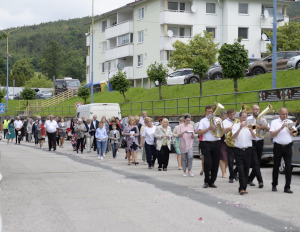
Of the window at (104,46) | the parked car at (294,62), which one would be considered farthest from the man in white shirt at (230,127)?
the window at (104,46)

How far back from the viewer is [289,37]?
5822 centimetres

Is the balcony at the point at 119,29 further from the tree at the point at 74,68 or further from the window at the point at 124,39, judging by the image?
the tree at the point at 74,68

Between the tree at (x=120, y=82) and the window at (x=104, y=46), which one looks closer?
the tree at (x=120, y=82)

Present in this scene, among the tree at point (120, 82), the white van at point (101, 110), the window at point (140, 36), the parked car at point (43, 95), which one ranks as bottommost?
the white van at point (101, 110)

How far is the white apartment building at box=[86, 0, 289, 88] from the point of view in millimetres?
63169

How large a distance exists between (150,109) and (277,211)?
31.7 m

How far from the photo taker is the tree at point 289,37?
57.3m

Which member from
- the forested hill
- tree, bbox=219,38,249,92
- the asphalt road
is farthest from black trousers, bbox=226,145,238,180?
the forested hill

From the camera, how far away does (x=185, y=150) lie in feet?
53.4

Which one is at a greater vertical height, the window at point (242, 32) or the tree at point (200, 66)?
the window at point (242, 32)

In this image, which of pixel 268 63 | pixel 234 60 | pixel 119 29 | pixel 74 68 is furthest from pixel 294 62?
pixel 74 68

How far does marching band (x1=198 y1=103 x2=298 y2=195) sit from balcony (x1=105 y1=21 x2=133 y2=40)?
5614cm

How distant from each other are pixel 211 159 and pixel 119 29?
194 ft

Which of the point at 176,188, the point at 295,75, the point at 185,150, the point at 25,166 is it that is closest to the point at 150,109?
the point at 295,75
